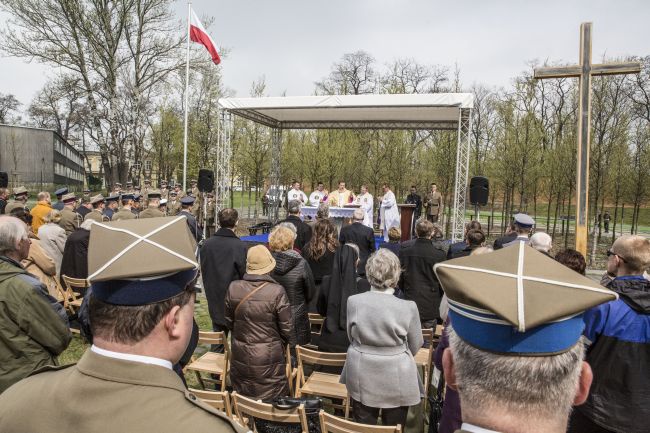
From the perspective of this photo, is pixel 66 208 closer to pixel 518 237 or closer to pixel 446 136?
pixel 518 237

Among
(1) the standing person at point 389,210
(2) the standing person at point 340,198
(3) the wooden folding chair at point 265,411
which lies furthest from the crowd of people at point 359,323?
(2) the standing person at point 340,198

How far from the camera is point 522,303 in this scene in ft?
3.35

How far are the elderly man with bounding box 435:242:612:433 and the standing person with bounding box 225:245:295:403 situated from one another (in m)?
2.72

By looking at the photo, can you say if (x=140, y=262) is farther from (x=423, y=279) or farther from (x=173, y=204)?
(x=173, y=204)

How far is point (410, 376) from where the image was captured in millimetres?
3236

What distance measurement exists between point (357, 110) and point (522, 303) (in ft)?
44.2

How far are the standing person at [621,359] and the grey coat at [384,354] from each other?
115 cm

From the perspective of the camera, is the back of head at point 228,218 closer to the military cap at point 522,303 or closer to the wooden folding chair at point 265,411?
the wooden folding chair at point 265,411

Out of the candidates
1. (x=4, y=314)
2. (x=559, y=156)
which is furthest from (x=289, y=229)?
(x=559, y=156)

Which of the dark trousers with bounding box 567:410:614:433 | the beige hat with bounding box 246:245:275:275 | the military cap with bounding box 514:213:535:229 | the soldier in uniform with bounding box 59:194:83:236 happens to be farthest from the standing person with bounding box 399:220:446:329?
the soldier in uniform with bounding box 59:194:83:236

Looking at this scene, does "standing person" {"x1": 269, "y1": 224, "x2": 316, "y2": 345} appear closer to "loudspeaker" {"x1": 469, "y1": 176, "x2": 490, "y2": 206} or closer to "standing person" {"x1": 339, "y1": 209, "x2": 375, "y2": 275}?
"standing person" {"x1": 339, "y1": 209, "x2": 375, "y2": 275}

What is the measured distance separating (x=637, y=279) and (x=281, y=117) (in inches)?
583

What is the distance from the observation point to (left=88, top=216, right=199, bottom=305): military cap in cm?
128

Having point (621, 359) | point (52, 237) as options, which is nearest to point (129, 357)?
point (621, 359)
